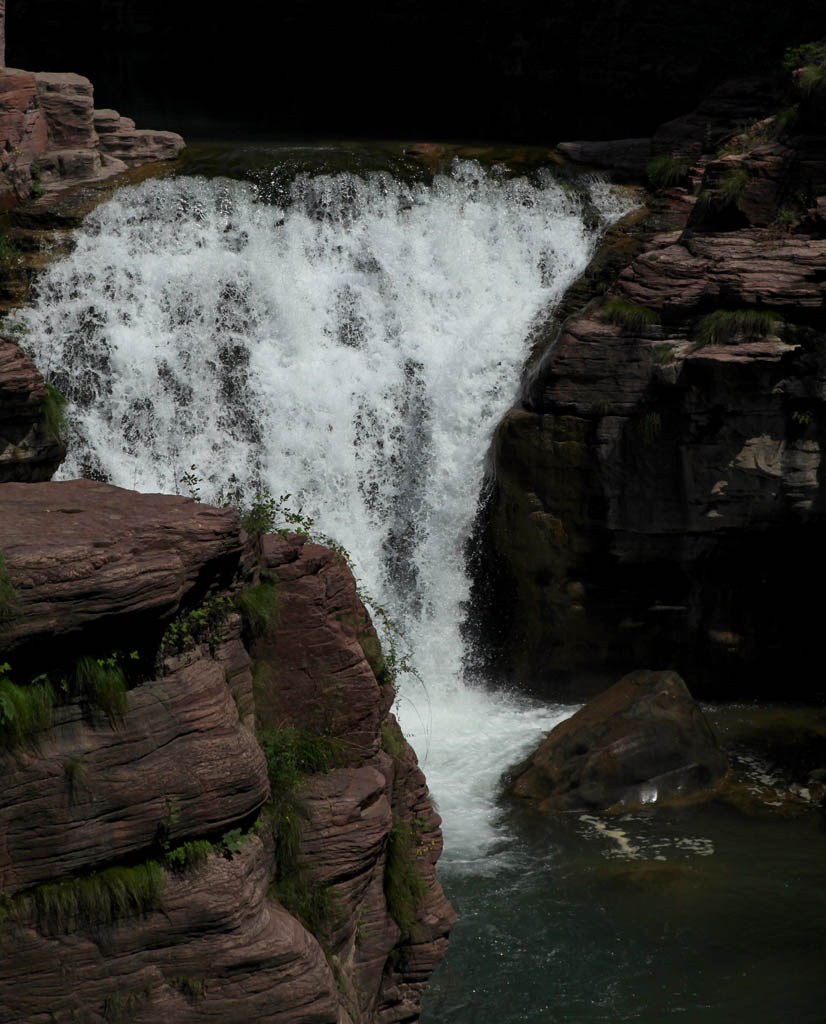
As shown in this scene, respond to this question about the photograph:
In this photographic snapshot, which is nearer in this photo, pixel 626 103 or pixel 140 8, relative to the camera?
pixel 626 103

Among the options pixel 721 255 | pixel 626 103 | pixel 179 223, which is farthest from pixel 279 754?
pixel 626 103

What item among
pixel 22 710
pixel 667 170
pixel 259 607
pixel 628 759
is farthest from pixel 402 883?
pixel 667 170

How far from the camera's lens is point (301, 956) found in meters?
7.28

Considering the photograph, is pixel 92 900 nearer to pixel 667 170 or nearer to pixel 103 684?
pixel 103 684

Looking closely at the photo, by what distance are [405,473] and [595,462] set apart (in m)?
2.48

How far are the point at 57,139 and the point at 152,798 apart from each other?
14728 mm

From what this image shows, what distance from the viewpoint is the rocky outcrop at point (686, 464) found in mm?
15391

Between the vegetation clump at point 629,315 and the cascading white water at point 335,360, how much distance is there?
6.28 ft

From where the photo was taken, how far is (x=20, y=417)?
9.88m

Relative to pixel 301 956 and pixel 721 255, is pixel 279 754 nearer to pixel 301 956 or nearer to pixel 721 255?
pixel 301 956

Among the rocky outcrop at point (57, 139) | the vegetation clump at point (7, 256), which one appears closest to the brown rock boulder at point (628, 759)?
the vegetation clump at point (7, 256)

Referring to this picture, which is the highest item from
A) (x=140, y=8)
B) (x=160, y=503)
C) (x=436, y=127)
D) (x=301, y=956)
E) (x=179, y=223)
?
(x=140, y=8)

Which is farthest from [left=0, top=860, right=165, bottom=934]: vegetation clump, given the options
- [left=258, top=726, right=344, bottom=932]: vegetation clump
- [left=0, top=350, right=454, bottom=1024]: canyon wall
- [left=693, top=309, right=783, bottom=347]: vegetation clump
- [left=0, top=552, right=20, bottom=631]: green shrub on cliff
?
[left=693, top=309, right=783, bottom=347]: vegetation clump

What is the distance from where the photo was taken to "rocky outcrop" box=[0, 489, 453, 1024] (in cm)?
689
